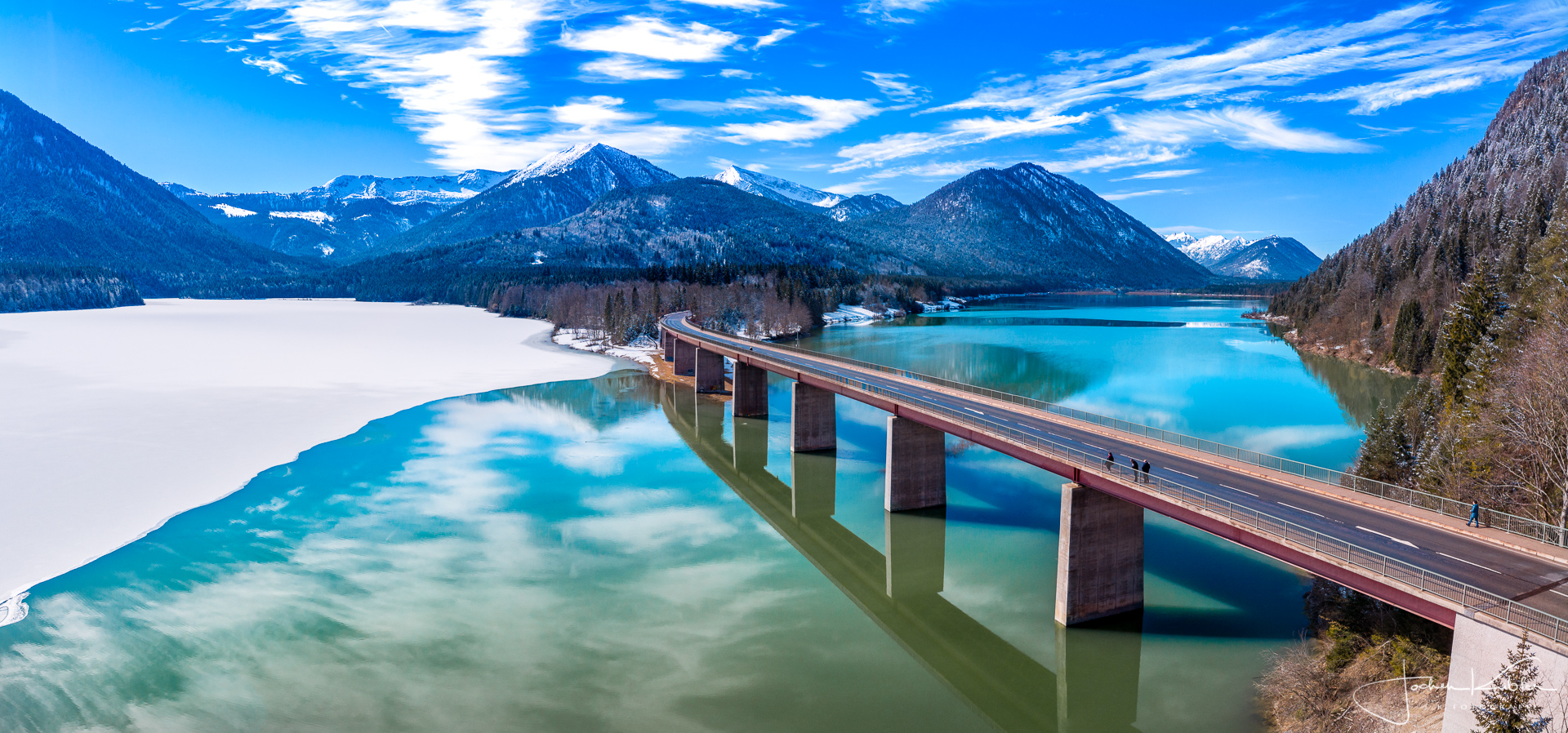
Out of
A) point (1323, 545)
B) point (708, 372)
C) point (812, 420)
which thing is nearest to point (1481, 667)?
point (1323, 545)

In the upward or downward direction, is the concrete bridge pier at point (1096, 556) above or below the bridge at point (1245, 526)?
below

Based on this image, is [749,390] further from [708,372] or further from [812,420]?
[812,420]

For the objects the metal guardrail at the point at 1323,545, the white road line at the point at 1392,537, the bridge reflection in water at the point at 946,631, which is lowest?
the bridge reflection in water at the point at 946,631

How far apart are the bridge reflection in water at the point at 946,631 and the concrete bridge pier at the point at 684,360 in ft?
162

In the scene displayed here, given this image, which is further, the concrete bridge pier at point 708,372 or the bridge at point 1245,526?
the concrete bridge pier at point 708,372

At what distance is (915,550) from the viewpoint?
3894cm

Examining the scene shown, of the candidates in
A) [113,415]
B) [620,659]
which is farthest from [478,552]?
[113,415]

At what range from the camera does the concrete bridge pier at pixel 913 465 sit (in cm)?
4347

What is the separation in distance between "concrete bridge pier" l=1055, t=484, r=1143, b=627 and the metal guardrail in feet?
4.91

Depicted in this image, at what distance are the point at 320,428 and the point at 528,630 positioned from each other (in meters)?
42.6

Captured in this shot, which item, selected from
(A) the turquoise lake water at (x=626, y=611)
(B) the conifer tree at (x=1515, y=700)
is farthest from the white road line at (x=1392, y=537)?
(B) the conifer tree at (x=1515, y=700)

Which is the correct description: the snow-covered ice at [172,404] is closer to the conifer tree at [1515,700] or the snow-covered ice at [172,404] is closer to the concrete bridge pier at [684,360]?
the concrete bridge pier at [684,360]

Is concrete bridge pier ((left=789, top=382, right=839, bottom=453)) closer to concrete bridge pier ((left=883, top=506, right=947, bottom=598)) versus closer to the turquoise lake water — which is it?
the turquoise lake water

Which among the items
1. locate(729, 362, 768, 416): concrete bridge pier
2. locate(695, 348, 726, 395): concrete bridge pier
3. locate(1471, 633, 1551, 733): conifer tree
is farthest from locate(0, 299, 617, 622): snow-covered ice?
locate(1471, 633, 1551, 733): conifer tree
